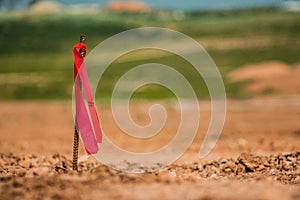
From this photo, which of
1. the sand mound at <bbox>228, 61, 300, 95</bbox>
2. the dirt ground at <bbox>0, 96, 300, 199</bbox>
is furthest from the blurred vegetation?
the dirt ground at <bbox>0, 96, 300, 199</bbox>

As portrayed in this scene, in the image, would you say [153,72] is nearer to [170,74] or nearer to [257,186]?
[170,74]

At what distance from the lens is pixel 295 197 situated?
6.21 meters

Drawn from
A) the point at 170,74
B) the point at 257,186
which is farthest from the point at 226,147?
the point at 170,74

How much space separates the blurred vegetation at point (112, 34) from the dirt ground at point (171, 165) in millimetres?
10789

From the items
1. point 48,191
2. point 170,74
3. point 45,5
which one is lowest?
point 48,191

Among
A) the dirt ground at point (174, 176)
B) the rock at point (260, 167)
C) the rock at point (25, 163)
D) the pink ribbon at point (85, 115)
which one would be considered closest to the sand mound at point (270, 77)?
the dirt ground at point (174, 176)

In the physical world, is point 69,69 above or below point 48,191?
above

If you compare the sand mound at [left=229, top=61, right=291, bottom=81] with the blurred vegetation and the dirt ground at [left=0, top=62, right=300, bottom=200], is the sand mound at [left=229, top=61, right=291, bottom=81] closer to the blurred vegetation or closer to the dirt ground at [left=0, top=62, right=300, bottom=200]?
the blurred vegetation

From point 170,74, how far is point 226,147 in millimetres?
32037

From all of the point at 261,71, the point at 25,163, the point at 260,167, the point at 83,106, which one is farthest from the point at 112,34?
the point at 83,106

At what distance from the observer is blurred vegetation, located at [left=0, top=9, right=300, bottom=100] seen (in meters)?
44.5

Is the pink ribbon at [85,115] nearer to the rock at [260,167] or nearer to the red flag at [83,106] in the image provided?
the red flag at [83,106]

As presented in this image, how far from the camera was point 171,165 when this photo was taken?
1038 centimetres

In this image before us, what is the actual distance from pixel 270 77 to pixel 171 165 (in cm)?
3295
